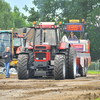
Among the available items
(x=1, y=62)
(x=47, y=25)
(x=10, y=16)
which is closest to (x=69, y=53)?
(x=47, y=25)

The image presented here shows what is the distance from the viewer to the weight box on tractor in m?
14.8

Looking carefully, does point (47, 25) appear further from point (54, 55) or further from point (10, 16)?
point (10, 16)

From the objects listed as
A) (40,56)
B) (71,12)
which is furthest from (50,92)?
(71,12)

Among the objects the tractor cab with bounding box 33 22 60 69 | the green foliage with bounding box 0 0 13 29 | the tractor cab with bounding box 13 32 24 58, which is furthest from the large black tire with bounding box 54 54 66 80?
the green foliage with bounding box 0 0 13 29

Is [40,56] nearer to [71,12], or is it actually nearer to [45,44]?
[45,44]

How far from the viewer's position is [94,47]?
148ft

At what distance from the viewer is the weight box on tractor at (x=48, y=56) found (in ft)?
48.4

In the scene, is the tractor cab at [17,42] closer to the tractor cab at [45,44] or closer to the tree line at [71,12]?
the tractor cab at [45,44]

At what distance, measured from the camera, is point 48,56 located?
15336mm

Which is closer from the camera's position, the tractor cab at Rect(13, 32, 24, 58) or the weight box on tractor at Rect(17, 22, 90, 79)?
the weight box on tractor at Rect(17, 22, 90, 79)

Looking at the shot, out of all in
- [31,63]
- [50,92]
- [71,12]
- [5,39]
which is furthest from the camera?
[71,12]

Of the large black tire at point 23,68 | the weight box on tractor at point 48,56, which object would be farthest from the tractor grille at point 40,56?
the large black tire at point 23,68

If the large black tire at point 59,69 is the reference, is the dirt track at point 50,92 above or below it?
below

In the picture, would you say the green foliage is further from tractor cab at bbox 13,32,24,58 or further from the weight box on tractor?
the weight box on tractor
